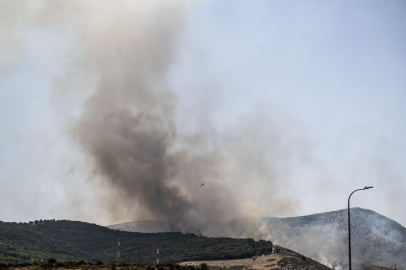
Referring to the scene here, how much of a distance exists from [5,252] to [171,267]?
13179 centimetres

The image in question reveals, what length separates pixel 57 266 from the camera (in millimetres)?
95500

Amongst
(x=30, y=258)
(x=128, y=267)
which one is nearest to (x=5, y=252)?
(x=30, y=258)

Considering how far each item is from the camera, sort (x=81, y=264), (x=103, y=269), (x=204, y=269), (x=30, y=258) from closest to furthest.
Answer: (x=103, y=269) < (x=81, y=264) < (x=204, y=269) < (x=30, y=258)

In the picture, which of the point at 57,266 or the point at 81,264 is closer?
the point at 57,266

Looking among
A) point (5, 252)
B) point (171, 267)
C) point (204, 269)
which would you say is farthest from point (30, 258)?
point (171, 267)

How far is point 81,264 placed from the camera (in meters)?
103

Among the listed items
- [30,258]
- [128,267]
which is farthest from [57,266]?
[30,258]

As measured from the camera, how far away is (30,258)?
198 m

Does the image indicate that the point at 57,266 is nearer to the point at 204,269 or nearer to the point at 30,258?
the point at 204,269

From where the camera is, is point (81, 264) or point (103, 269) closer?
point (103, 269)

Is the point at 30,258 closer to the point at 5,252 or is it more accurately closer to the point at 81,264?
the point at 5,252

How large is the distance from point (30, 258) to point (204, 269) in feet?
356

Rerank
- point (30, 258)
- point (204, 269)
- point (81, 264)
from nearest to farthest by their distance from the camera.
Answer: point (81, 264) < point (204, 269) < point (30, 258)

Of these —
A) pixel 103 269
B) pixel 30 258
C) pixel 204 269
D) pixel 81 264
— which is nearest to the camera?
pixel 103 269
